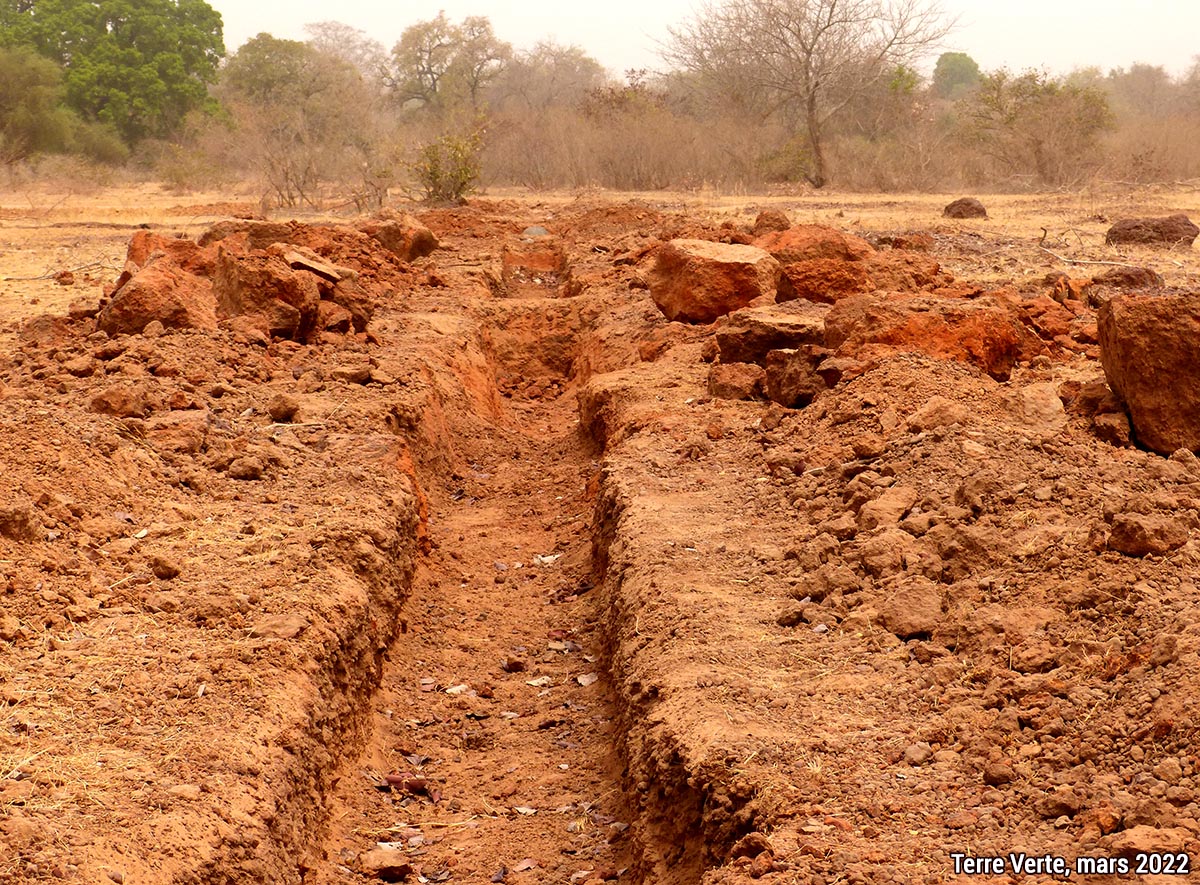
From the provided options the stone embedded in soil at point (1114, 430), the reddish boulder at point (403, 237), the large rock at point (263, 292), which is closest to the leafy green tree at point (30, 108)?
the reddish boulder at point (403, 237)

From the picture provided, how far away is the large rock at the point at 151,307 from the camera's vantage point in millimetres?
7086

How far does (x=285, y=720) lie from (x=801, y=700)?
151 cm

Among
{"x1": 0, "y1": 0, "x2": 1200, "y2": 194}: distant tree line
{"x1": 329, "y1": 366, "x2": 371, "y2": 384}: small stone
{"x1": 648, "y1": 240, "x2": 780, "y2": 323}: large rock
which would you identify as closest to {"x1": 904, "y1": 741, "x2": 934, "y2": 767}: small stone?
{"x1": 329, "y1": 366, "x2": 371, "y2": 384}: small stone

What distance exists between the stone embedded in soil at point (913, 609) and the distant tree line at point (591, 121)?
13.9 m

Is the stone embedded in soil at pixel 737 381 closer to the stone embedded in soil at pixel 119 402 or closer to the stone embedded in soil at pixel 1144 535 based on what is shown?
the stone embedded in soil at pixel 119 402

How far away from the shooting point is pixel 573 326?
9688mm

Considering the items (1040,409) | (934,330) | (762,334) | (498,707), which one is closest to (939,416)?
(1040,409)

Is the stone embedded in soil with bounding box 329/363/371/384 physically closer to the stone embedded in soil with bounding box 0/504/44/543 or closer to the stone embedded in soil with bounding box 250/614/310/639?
the stone embedded in soil with bounding box 0/504/44/543

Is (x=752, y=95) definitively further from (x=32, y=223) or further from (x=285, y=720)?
(x=285, y=720)

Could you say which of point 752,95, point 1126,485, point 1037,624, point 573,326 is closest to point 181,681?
point 1037,624

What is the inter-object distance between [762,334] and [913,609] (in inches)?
124

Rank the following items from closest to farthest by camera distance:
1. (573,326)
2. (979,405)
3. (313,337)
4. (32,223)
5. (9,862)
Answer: (9,862) < (979,405) < (313,337) < (573,326) < (32,223)

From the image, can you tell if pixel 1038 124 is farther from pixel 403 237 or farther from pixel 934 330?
pixel 934 330

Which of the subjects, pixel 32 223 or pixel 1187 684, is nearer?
pixel 1187 684
